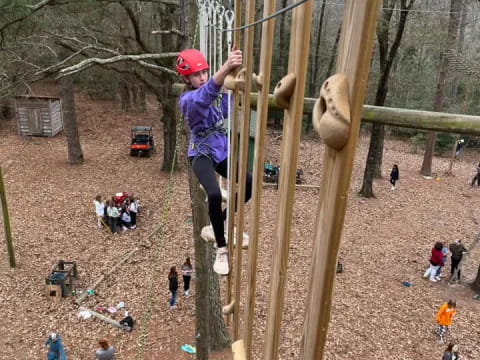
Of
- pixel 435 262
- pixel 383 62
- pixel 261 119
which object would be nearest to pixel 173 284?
pixel 435 262

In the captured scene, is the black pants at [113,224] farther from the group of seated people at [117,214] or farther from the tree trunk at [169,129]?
the tree trunk at [169,129]

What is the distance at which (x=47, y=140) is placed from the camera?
1750 centimetres

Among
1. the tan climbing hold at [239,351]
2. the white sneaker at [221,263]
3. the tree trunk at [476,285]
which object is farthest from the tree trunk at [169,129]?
the tan climbing hold at [239,351]

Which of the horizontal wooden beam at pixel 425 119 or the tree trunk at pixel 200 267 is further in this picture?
the tree trunk at pixel 200 267

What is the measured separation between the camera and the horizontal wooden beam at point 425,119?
2301mm

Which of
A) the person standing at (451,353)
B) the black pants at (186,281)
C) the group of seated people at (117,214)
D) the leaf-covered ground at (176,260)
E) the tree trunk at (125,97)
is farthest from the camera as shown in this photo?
the tree trunk at (125,97)

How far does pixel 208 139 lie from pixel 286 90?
1945mm

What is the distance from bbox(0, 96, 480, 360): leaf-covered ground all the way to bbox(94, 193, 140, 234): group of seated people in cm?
27

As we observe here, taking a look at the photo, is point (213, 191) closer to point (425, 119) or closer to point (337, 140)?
point (425, 119)

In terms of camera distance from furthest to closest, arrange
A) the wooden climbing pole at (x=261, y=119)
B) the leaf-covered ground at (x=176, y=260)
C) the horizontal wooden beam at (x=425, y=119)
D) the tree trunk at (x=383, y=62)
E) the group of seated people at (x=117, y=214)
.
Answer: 1. the tree trunk at (x=383, y=62)
2. the group of seated people at (x=117, y=214)
3. the leaf-covered ground at (x=176, y=260)
4. the horizontal wooden beam at (x=425, y=119)
5. the wooden climbing pole at (x=261, y=119)

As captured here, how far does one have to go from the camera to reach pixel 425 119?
2422mm

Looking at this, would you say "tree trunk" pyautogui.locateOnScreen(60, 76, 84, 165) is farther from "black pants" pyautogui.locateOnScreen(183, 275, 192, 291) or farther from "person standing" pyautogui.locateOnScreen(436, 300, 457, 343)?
"person standing" pyautogui.locateOnScreen(436, 300, 457, 343)

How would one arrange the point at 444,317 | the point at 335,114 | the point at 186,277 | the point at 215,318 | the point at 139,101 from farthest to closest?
the point at 139,101 < the point at 186,277 < the point at 444,317 < the point at 215,318 < the point at 335,114

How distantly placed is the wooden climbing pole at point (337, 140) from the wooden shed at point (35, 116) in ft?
62.0
